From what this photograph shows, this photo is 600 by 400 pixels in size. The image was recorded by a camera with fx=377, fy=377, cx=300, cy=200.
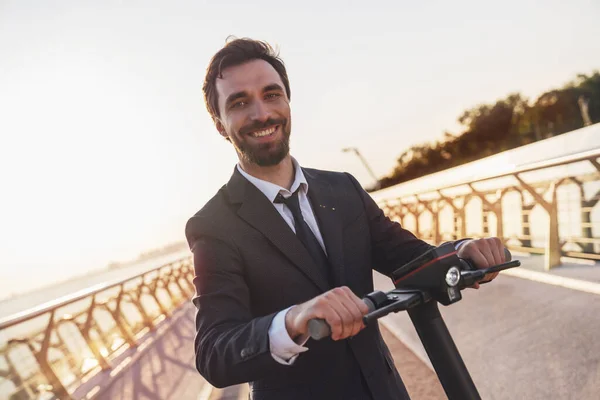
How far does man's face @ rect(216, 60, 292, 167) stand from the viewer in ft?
4.01

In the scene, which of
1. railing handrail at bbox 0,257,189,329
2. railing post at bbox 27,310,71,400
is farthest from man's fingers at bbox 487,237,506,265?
railing post at bbox 27,310,71,400

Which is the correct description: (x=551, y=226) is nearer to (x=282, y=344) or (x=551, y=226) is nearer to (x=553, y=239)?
(x=553, y=239)

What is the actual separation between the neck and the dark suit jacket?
2.2 inches

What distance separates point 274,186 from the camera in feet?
4.13

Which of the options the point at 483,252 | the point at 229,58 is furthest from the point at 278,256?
the point at 229,58

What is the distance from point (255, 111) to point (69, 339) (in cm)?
469

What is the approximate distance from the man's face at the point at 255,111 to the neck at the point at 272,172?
3 centimetres

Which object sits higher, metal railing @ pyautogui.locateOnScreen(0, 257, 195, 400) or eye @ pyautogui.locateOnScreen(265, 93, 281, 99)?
eye @ pyautogui.locateOnScreen(265, 93, 281, 99)

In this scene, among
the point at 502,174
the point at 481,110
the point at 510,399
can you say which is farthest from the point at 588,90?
the point at 510,399

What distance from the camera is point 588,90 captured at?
36.1 m

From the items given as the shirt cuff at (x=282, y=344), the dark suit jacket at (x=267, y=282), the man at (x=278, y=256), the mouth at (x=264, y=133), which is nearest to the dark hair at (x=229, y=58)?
the man at (x=278, y=256)

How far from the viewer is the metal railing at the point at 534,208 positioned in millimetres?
3883

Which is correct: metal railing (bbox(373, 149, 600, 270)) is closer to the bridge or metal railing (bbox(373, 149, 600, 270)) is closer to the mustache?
the bridge

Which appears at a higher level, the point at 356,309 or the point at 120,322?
the point at 356,309
